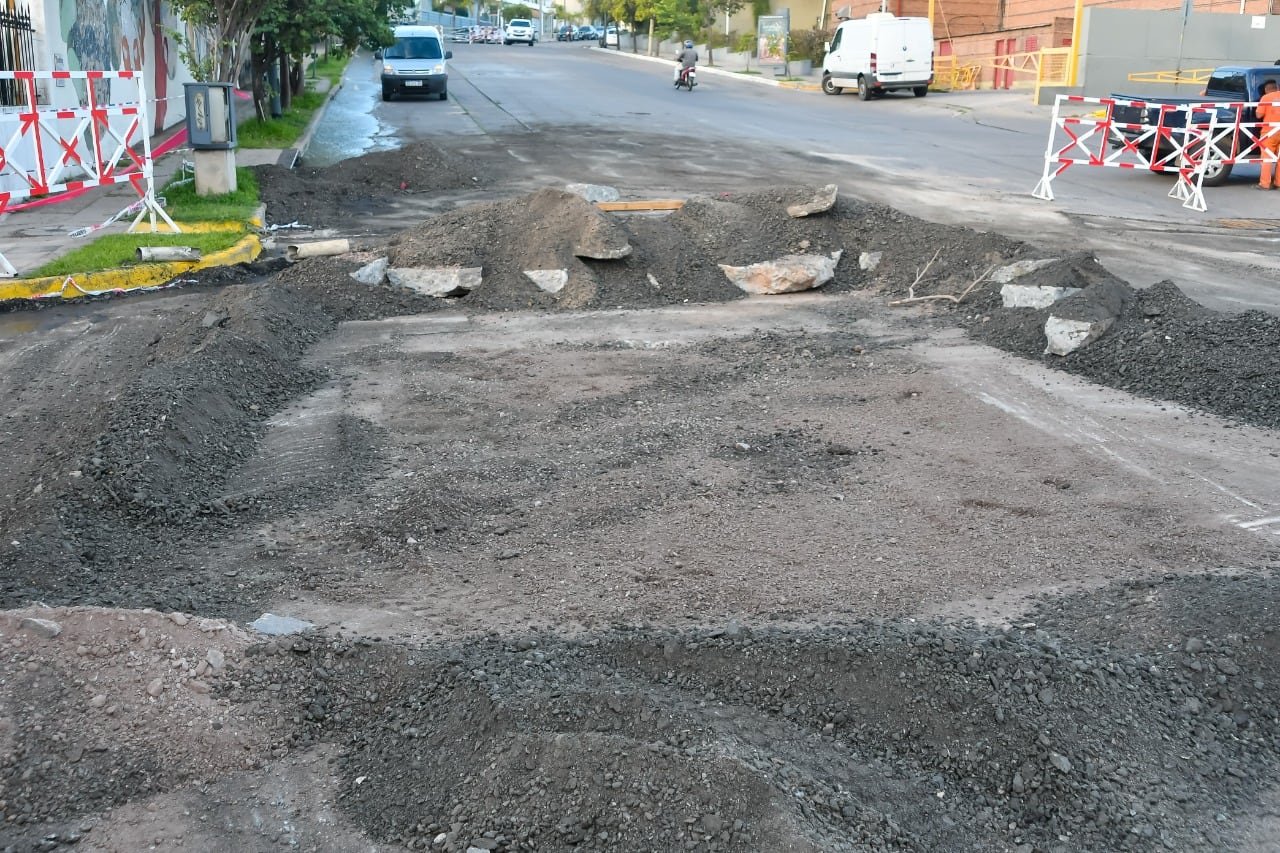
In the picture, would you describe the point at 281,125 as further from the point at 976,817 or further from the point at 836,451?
the point at 976,817

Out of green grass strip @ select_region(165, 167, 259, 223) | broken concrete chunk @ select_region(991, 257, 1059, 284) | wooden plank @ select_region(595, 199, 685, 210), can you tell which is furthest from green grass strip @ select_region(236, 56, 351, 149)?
broken concrete chunk @ select_region(991, 257, 1059, 284)

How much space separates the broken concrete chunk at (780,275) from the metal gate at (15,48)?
1050 cm

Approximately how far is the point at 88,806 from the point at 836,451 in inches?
176

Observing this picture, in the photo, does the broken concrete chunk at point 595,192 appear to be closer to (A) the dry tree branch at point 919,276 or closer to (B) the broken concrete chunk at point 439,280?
(B) the broken concrete chunk at point 439,280

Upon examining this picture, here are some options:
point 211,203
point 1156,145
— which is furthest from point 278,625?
point 1156,145

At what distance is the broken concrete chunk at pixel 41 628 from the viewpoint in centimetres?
395

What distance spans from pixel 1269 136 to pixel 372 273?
13977mm

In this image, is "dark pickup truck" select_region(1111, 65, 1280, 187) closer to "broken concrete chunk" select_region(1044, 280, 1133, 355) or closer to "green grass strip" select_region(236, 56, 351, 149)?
"broken concrete chunk" select_region(1044, 280, 1133, 355)

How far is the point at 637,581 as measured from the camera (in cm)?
506

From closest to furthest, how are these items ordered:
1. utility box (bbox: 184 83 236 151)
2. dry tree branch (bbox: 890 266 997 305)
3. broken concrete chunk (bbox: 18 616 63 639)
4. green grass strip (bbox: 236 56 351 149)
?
broken concrete chunk (bbox: 18 616 63 639) → dry tree branch (bbox: 890 266 997 305) → utility box (bbox: 184 83 236 151) → green grass strip (bbox: 236 56 351 149)

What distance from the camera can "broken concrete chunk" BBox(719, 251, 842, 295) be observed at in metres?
11.2

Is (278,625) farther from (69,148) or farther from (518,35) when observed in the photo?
(518,35)

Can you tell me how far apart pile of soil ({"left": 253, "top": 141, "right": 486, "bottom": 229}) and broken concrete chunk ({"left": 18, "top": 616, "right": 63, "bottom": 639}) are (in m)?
11.2

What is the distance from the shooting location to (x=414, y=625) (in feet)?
15.3
